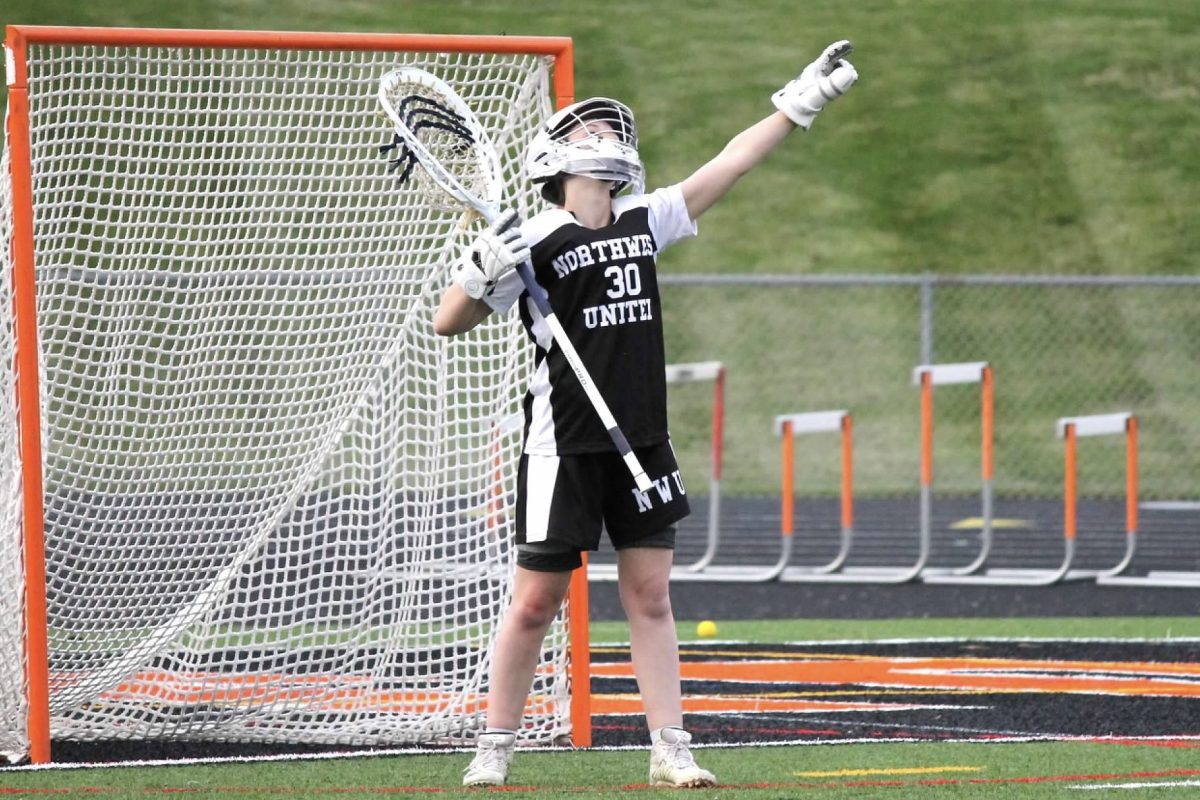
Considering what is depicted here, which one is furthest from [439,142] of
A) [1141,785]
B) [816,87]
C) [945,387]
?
[945,387]

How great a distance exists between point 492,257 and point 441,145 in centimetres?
91

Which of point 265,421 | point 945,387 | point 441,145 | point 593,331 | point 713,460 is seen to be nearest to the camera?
point 593,331

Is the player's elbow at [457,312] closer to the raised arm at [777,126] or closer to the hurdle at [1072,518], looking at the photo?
the raised arm at [777,126]

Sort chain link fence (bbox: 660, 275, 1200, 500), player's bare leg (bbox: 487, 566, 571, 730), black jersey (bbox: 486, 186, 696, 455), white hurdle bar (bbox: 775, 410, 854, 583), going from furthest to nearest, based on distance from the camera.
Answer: chain link fence (bbox: 660, 275, 1200, 500) < white hurdle bar (bbox: 775, 410, 854, 583) < player's bare leg (bbox: 487, 566, 571, 730) < black jersey (bbox: 486, 186, 696, 455)

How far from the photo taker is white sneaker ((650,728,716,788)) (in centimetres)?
534

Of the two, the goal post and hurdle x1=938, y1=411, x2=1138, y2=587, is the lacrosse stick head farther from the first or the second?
hurdle x1=938, y1=411, x2=1138, y2=587

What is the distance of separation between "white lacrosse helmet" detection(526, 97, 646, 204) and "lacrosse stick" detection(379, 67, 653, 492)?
28 cm

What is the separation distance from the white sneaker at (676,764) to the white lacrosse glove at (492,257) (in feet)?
4.27

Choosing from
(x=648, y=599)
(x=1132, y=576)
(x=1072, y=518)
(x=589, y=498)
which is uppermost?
(x=589, y=498)

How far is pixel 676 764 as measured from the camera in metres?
5.35

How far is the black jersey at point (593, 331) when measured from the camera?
17.4 feet

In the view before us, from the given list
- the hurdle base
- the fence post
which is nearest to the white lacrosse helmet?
the hurdle base

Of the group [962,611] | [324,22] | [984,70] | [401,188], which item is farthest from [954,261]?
[401,188]

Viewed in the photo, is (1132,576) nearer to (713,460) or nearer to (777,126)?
(713,460)
